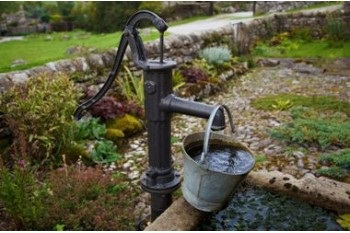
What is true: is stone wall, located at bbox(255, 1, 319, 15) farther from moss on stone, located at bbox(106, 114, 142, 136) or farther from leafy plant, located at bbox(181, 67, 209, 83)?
moss on stone, located at bbox(106, 114, 142, 136)

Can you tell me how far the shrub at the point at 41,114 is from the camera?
3.70 metres

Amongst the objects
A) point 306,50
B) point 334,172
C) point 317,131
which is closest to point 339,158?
point 334,172

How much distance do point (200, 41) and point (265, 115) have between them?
3029mm

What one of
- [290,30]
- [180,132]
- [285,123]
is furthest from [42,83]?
[290,30]

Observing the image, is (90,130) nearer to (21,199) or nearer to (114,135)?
(114,135)

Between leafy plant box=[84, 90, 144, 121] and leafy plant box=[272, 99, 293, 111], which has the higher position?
leafy plant box=[84, 90, 144, 121]

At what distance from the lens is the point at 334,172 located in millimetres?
3465

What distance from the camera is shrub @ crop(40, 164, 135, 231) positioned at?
2801 mm

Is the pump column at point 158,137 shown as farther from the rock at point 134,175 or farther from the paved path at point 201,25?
the paved path at point 201,25

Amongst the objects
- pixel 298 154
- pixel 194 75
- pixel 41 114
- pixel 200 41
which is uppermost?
pixel 200 41

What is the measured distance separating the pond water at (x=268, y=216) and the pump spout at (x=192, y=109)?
30.8 inches

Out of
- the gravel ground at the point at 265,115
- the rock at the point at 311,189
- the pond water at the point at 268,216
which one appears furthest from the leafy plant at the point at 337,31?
the pond water at the point at 268,216

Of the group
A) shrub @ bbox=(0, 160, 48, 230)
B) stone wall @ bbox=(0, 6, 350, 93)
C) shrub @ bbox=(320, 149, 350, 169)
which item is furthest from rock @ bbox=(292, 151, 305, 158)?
stone wall @ bbox=(0, 6, 350, 93)

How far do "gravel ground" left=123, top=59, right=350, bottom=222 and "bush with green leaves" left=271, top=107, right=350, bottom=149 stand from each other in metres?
0.15
